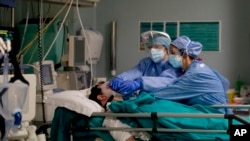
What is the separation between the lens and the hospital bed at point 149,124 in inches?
89.5

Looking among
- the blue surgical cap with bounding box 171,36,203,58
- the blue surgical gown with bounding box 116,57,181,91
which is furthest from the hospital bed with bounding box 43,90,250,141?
the blue surgical cap with bounding box 171,36,203,58

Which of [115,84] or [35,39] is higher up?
[35,39]

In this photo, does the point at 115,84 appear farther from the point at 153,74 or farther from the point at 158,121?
the point at 153,74

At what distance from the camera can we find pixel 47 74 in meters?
3.74

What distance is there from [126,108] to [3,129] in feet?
2.99

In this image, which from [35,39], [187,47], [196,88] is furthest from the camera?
[35,39]

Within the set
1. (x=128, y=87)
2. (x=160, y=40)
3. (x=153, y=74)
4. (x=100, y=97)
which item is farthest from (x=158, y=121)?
(x=160, y=40)

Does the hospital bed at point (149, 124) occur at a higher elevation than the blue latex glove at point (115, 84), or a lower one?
lower

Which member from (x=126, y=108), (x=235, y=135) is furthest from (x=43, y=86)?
(x=235, y=135)

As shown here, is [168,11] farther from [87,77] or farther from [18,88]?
[18,88]

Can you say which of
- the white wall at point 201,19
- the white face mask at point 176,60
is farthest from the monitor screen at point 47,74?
the white wall at point 201,19

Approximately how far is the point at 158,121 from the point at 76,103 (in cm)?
49

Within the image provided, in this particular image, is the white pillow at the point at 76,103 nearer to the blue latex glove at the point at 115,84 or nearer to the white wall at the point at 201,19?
the blue latex glove at the point at 115,84

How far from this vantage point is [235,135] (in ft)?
7.47
